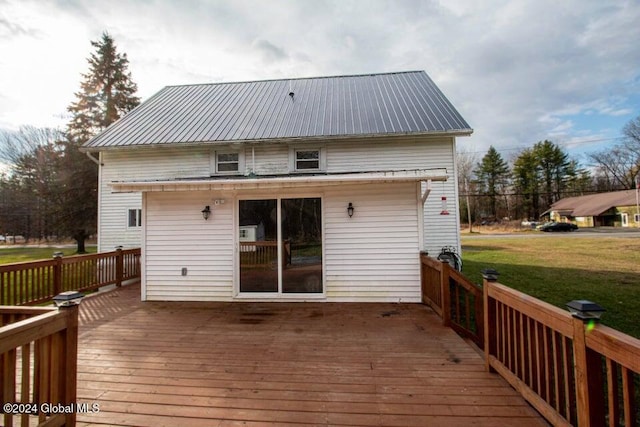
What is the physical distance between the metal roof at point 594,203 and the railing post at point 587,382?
164ft

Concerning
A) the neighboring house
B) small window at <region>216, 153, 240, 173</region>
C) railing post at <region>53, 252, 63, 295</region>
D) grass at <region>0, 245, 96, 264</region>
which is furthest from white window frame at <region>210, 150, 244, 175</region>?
the neighboring house

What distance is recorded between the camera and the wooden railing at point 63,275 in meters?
5.44

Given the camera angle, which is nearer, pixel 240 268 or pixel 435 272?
pixel 435 272

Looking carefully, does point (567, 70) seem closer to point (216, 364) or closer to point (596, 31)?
point (596, 31)

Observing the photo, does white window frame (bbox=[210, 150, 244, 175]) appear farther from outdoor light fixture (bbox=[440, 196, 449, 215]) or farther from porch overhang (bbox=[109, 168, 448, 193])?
outdoor light fixture (bbox=[440, 196, 449, 215])

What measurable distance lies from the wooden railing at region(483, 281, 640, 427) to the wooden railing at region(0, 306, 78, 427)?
348cm

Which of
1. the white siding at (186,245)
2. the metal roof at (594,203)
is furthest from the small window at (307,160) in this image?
the metal roof at (594,203)

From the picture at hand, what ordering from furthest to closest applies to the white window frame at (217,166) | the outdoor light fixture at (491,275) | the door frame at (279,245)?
the white window frame at (217,166) → the door frame at (279,245) → the outdoor light fixture at (491,275)

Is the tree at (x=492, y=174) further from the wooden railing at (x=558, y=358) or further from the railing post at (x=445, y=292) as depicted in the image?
the wooden railing at (x=558, y=358)

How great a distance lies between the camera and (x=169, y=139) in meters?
8.54

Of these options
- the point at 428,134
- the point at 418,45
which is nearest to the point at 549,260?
the point at 428,134

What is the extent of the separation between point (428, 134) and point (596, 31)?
41.7 feet

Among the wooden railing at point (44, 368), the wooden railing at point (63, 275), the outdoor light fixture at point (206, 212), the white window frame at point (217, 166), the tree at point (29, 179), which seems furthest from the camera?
the tree at point (29, 179)

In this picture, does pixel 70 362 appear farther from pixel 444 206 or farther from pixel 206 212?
pixel 444 206
